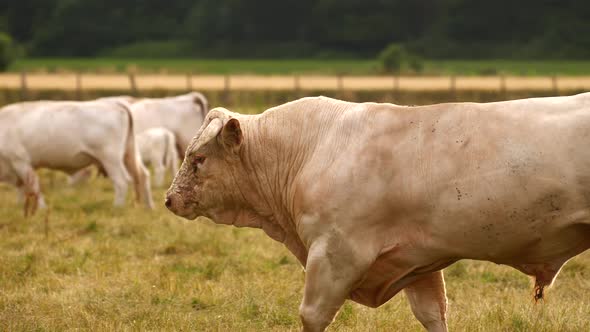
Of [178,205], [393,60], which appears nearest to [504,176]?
[178,205]

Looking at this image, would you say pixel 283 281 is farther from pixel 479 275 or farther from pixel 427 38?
pixel 427 38

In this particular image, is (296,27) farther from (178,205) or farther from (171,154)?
(178,205)

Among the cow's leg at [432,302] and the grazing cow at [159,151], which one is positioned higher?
the cow's leg at [432,302]

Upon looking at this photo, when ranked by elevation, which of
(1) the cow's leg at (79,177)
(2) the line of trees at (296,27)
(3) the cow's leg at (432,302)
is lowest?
(2) the line of trees at (296,27)

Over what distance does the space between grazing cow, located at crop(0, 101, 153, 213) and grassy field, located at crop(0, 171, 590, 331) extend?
1.89 m

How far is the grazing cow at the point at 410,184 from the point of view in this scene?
4996 millimetres

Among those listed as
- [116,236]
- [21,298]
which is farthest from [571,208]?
[116,236]

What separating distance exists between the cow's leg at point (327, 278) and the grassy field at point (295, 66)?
157 ft

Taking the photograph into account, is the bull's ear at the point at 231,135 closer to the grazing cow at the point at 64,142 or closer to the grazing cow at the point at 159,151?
the grazing cow at the point at 64,142

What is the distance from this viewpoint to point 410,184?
523 centimetres

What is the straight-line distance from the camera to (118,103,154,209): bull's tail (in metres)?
13.1

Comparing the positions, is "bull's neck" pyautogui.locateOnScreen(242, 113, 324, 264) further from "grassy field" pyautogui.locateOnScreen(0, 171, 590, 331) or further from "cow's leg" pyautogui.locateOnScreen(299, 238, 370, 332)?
"grassy field" pyautogui.locateOnScreen(0, 171, 590, 331)

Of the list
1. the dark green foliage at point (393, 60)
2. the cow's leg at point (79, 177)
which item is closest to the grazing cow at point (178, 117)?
the cow's leg at point (79, 177)

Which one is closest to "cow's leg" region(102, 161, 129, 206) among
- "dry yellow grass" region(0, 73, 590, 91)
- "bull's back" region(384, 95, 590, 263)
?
"bull's back" region(384, 95, 590, 263)
